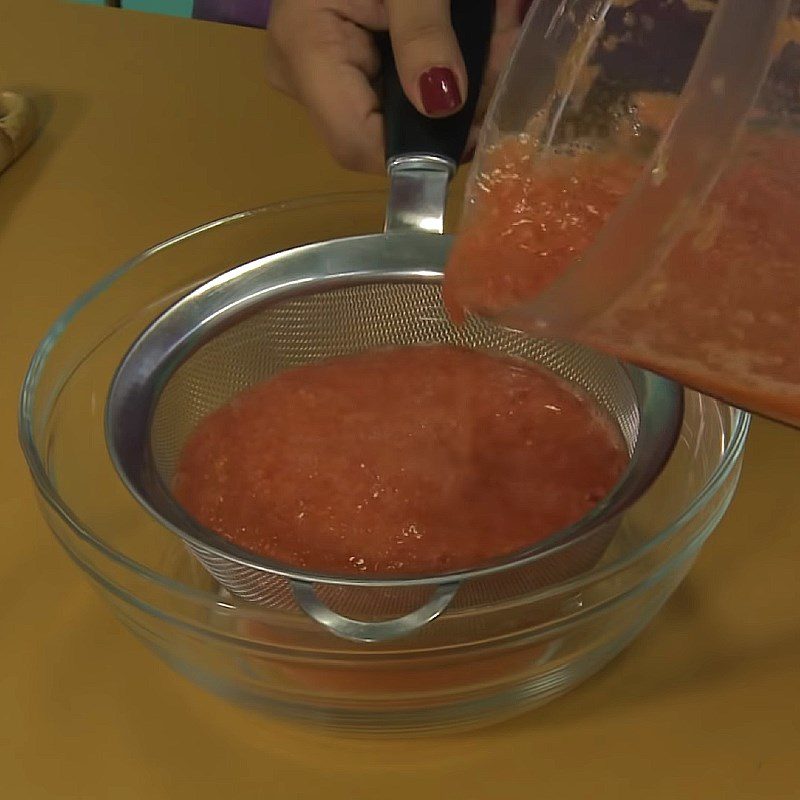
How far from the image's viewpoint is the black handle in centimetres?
96

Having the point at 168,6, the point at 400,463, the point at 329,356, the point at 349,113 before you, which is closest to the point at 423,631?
the point at 400,463

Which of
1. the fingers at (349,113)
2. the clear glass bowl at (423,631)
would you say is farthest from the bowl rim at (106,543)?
the fingers at (349,113)

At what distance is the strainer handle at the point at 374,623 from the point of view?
66 centimetres

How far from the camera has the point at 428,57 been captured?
96 centimetres

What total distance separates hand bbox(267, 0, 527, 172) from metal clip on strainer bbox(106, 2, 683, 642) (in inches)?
0.9

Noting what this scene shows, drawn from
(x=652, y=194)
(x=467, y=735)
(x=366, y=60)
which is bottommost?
(x=467, y=735)

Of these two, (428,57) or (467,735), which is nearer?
(467,735)

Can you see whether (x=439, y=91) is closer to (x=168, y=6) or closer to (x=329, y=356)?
(x=329, y=356)

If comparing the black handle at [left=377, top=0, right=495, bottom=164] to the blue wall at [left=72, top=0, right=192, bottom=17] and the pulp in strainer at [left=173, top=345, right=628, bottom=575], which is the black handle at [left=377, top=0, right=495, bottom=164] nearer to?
the pulp in strainer at [left=173, top=345, right=628, bottom=575]

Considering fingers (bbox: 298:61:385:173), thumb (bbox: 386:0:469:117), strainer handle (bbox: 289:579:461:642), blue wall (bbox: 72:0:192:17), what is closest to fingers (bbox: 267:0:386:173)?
fingers (bbox: 298:61:385:173)

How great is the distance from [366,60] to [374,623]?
69 centimetres

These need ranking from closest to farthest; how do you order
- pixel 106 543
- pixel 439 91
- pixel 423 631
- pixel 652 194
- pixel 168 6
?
pixel 652 194 → pixel 423 631 → pixel 106 543 → pixel 439 91 → pixel 168 6

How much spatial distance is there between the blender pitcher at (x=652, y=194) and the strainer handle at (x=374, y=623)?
0.59 ft

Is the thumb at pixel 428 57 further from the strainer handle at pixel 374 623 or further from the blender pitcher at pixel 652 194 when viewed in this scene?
the strainer handle at pixel 374 623
